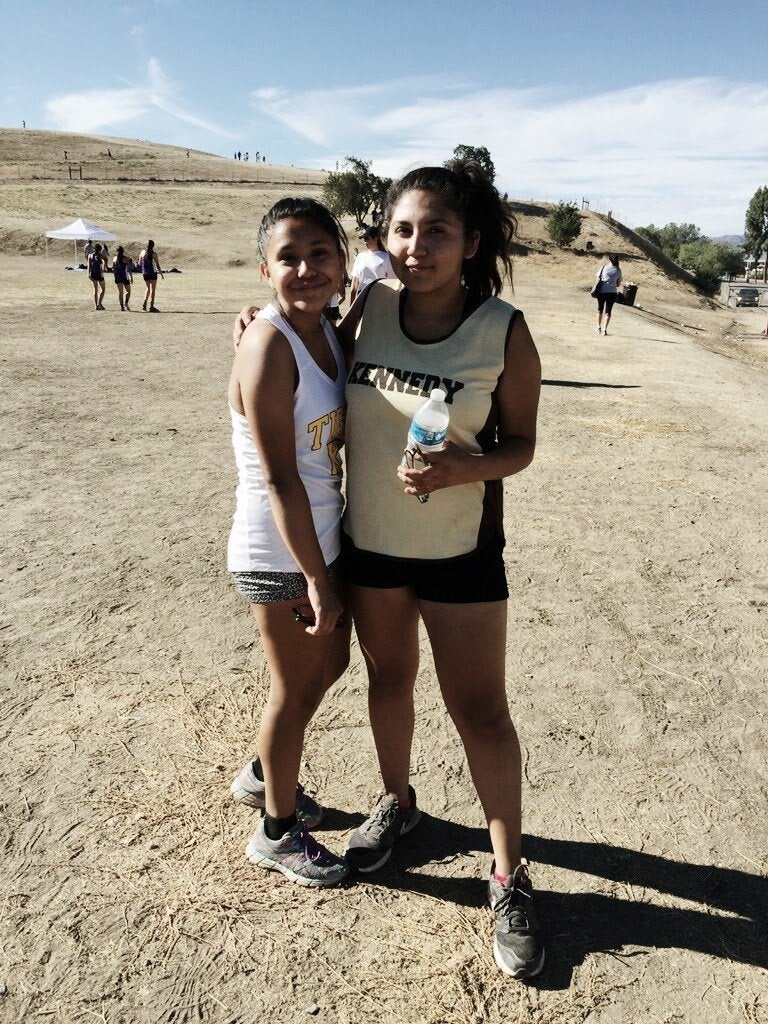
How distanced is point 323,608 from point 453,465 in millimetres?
536

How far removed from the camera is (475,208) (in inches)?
84.0

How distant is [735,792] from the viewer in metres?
Result: 2.89

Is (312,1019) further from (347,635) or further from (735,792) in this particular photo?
(735,792)

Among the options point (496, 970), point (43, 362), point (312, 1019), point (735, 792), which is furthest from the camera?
point (43, 362)

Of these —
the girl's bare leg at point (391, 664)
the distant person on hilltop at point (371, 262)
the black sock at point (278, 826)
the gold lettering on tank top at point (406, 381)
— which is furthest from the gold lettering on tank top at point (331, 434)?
the distant person on hilltop at point (371, 262)

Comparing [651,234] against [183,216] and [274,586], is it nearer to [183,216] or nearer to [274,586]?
[183,216]

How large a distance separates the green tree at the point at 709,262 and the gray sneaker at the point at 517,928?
55939 millimetres

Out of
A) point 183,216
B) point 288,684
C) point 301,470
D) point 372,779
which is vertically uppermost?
point 183,216

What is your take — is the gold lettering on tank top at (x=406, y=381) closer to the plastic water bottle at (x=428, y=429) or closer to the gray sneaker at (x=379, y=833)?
the plastic water bottle at (x=428, y=429)

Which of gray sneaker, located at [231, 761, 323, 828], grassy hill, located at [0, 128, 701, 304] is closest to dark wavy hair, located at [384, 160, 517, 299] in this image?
gray sneaker, located at [231, 761, 323, 828]

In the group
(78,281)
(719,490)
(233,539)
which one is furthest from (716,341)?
(233,539)

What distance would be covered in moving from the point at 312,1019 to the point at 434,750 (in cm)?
125

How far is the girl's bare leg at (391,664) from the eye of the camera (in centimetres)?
226

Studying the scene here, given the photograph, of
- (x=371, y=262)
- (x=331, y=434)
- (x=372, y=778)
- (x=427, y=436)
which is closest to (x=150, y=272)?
(x=371, y=262)
